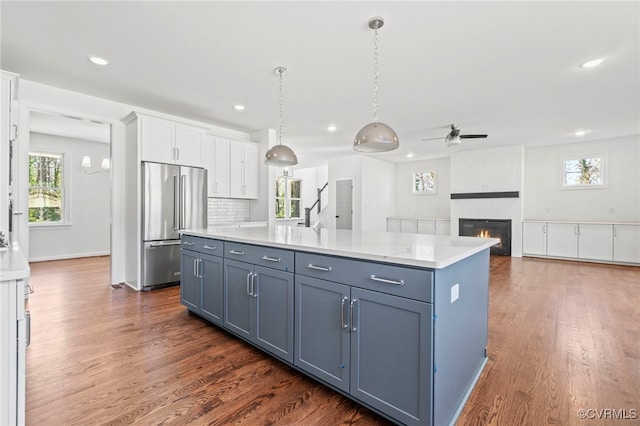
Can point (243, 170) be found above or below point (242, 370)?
above

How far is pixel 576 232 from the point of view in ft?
20.9

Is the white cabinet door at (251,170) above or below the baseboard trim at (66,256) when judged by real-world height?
above

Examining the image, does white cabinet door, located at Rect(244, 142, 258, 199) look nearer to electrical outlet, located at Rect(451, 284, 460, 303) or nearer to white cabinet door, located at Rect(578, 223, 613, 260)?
Result: electrical outlet, located at Rect(451, 284, 460, 303)

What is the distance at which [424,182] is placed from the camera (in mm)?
9117

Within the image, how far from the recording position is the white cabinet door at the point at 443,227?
8.20 m

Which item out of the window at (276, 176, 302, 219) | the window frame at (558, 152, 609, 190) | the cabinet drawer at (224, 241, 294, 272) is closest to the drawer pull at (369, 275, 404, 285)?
the cabinet drawer at (224, 241, 294, 272)

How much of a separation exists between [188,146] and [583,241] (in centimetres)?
780

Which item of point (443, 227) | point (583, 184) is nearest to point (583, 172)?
point (583, 184)

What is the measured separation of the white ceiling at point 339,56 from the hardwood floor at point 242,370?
261cm

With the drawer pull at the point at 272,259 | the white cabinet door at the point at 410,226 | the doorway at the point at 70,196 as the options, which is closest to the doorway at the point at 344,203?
the white cabinet door at the point at 410,226

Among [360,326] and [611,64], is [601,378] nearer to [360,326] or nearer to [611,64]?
[360,326]

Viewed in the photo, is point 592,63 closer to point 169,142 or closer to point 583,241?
point 583,241

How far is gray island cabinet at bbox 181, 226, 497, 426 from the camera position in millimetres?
Result: 1452
